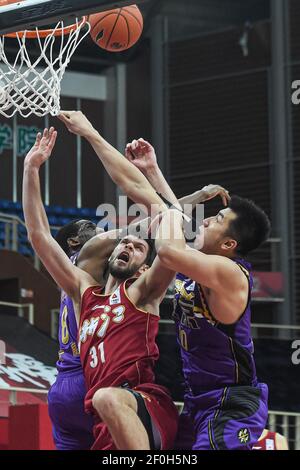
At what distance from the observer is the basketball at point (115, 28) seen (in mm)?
5055

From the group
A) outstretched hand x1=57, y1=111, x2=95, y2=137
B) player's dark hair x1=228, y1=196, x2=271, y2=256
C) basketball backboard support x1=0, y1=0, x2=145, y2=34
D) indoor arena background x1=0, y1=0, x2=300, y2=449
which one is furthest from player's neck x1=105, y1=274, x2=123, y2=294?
indoor arena background x1=0, y1=0, x2=300, y2=449

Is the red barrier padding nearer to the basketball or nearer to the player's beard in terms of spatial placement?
the player's beard

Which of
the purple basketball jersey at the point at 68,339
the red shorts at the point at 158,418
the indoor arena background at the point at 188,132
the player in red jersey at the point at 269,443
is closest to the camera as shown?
the red shorts at the point at 158,418

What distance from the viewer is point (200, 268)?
3.97 meters

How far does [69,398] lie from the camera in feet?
15.3

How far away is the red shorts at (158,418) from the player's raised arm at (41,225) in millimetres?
699

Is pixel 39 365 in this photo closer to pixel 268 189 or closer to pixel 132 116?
pixel 268 189

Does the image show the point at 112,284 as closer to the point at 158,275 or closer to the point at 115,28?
the point at 158,275

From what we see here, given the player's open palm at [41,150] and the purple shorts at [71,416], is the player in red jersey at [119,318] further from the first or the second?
the purple shorts at [71,416]

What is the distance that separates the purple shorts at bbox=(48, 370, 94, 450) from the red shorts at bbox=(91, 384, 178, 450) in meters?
0.43

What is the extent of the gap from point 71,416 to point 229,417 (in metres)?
0.98

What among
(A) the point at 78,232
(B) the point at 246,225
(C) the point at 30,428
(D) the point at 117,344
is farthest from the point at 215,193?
(C) the point at 30,428

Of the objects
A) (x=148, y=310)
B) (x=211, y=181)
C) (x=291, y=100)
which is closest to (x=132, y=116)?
(x=211, y=181)

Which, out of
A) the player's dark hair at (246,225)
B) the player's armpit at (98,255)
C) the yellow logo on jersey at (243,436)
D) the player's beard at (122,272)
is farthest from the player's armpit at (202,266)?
the player's armpit at (98,255)
